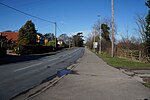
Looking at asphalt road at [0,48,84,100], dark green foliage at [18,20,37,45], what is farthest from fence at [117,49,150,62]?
dark green foliage at [18,20,37,45]

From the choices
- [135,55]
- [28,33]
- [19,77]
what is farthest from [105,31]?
[19,77]

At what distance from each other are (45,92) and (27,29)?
7028cm

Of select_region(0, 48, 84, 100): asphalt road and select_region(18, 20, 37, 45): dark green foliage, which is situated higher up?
select_region(18, 20, 37, 45): dark green foliage

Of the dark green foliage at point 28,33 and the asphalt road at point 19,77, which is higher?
the dark green foliage at point 28,33

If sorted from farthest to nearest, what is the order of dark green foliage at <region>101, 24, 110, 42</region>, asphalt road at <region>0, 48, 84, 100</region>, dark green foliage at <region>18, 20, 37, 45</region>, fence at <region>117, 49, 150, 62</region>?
dark green foliage at <region>101, 24, 110, 42</region>
dark green foliage at <region>18, 20, 37, 45</region>
fence at <region>117, 49, 150, 62</region>
asphalt road at <region>0, 48, 84, 100</region>

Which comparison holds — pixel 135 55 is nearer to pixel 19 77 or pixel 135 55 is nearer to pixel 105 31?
pixel 19 77

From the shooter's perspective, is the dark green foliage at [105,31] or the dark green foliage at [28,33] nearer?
the dark green foliage at [28,33]

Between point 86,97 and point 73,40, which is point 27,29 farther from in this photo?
point 73,40

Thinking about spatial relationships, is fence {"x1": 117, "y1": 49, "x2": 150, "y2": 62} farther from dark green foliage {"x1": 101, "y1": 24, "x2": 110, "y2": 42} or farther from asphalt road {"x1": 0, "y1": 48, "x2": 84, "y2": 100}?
dark green foliage {"x1": 101, "y1": 24, "x2": 110, "y2": 42}

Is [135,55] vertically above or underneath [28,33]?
underneath

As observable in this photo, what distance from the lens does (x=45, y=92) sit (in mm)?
9445

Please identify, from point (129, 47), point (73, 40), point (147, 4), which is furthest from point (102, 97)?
point (73, 40)

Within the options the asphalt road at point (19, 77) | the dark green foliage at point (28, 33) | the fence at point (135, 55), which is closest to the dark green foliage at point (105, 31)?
the dark green foliage at point (28, 33)

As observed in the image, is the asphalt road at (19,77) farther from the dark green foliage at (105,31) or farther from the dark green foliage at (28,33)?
the dark green foliage at (105,31)
